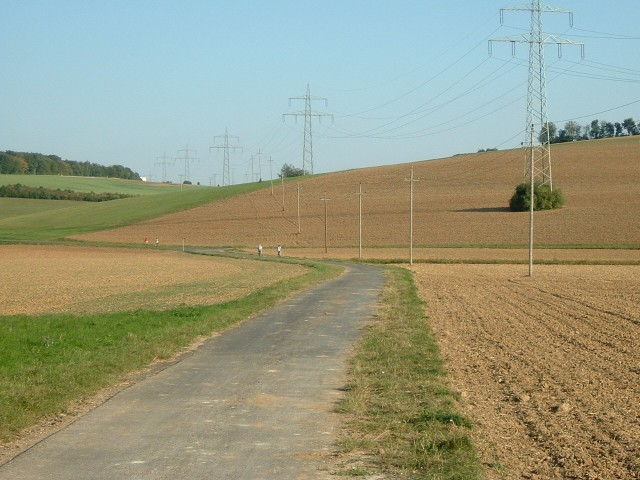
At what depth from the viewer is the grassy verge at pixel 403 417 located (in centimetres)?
838

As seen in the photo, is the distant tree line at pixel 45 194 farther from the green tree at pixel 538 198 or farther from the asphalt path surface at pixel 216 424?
the asphalt path surface at pixel 216 424

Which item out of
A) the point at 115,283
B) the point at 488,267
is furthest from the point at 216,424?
the point at 488,267

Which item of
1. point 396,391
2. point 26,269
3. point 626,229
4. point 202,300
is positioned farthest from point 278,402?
point 626,229

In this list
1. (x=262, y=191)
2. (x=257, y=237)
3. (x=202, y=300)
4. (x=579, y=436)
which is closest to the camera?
(x=579, y=436)

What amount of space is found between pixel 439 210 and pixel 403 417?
90925 millimetres

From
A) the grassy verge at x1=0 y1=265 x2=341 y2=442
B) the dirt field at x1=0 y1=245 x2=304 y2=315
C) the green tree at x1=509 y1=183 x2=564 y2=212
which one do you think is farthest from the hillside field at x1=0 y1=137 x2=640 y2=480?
the grassy verge at x1=0 y1=265 x2=341 y2=442

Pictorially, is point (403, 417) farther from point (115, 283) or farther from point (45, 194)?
point (45, 194)

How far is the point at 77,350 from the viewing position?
15.8 m

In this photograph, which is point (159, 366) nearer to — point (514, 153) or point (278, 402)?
point (278, 402)

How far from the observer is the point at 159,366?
49.9 feet

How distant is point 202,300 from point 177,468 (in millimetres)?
22634

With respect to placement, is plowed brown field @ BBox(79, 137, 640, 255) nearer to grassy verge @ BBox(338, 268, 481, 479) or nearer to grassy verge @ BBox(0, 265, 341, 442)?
grassy verge @ BBox(0, 265, 341, 442)

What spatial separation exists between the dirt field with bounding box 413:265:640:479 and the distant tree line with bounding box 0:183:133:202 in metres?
147

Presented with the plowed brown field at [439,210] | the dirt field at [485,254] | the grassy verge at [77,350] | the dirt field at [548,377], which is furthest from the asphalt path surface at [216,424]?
the plowed brown field at [439,210]
